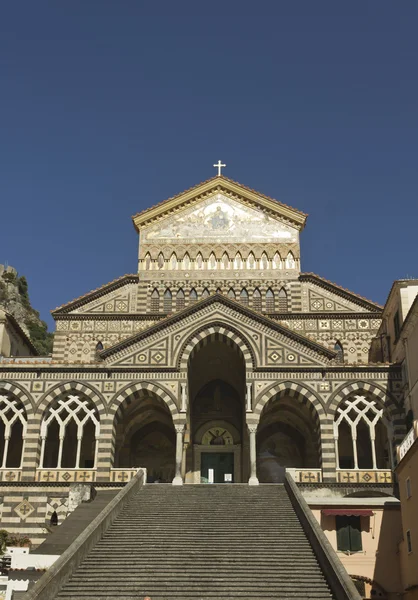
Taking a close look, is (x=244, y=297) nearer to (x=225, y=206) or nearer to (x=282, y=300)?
(x=282, y=300)

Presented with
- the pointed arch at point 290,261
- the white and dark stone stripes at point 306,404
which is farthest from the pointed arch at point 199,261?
the white and dark stone stripes at point 306,404

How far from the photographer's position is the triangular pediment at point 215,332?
113 feet

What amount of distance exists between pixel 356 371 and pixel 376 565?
1022 centimetres

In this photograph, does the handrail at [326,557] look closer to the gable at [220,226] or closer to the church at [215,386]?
the church at [215,386]

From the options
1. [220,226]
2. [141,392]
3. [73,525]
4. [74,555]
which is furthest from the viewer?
[220,226]

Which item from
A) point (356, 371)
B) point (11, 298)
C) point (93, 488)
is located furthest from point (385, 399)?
point (11, 298)

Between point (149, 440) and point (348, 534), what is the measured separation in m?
14.8

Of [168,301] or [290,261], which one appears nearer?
[168,301]

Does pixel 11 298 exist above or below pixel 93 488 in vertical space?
above

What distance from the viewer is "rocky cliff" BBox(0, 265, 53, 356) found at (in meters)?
82.8

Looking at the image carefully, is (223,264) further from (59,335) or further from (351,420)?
(351,420)

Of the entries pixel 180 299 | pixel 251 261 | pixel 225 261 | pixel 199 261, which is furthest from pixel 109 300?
pixel 251 261

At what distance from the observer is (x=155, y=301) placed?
43.0 meters

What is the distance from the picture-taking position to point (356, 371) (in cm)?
3409
